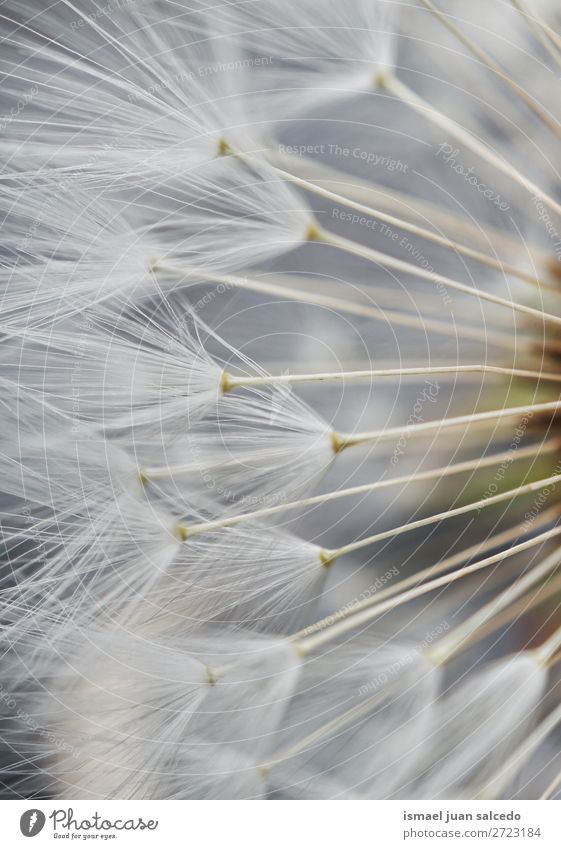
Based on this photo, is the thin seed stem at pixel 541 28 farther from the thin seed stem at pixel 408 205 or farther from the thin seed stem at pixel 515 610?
the thin seed stem at pixel 515 610

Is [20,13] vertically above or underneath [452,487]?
above

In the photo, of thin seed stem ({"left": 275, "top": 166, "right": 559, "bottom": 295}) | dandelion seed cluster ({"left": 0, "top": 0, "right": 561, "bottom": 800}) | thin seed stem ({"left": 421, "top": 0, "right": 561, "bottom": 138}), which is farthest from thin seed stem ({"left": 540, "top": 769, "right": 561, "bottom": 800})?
thin seed stem ({"left": 421, "top": 0, "right": 561, "bottom": 138})

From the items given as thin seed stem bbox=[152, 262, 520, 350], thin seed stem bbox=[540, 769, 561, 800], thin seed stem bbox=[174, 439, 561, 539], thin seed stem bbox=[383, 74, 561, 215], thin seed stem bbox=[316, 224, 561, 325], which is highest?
thin seed stem bbox=[383, 74, 561, 215]

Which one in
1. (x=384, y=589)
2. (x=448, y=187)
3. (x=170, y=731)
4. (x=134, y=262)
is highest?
(x=448, y=187)

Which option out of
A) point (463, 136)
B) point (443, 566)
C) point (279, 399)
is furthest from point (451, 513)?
point (463, 136)

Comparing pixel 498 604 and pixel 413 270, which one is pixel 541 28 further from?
pixel 498 604

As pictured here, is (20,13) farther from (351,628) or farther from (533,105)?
(351,628)

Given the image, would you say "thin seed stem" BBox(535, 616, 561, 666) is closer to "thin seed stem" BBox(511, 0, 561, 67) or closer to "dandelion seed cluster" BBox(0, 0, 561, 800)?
"dandelion seed cluster" BBox(0, 0, 561, 800)

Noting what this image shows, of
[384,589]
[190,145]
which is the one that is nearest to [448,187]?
[190,145]
